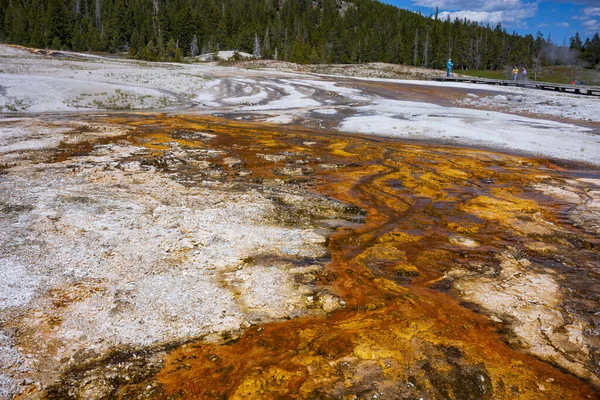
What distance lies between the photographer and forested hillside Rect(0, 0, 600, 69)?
74.4m

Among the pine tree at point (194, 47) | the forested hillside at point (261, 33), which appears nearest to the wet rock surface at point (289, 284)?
the forested hillside at point (261, 33)

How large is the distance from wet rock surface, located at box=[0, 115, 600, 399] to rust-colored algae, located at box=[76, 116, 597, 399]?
0.02 meters

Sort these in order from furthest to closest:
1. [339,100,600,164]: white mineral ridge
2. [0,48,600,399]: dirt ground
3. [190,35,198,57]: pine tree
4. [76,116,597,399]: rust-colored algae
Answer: [190,35,198,57]: pine tree < [339,100,600,164]: white mineral ridge < [0,48,600,399]: dirt ground < [76,116,597,399]: rust-colored algae

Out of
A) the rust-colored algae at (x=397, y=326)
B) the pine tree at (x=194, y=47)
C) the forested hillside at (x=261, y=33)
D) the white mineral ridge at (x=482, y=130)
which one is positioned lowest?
the rust-colored algae at (x=397, y=326)

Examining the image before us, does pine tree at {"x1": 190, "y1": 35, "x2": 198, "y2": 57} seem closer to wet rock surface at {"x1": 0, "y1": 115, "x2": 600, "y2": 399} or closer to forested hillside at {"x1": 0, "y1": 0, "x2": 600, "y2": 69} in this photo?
forested hillside at {"x1": 0, "y1": 0, "x2": 600, "y2": 69}

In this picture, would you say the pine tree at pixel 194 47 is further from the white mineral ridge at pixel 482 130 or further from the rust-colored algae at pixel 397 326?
the rust-colored algae at pixel 397 326

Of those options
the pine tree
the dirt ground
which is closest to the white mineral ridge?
the dirt ground

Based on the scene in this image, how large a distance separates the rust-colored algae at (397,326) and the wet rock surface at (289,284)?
20 mm

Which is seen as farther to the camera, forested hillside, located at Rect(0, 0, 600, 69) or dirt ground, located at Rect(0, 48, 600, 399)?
forested hillside, located at Rect(0, 0, 600, 69)

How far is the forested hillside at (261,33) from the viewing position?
244 ft

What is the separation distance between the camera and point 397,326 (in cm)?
402

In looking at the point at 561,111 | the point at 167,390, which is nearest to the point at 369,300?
the point at 167,390

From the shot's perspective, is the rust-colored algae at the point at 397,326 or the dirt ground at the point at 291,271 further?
the dirt ground at the point at 291,271

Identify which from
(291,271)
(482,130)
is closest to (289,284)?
(291,271)
